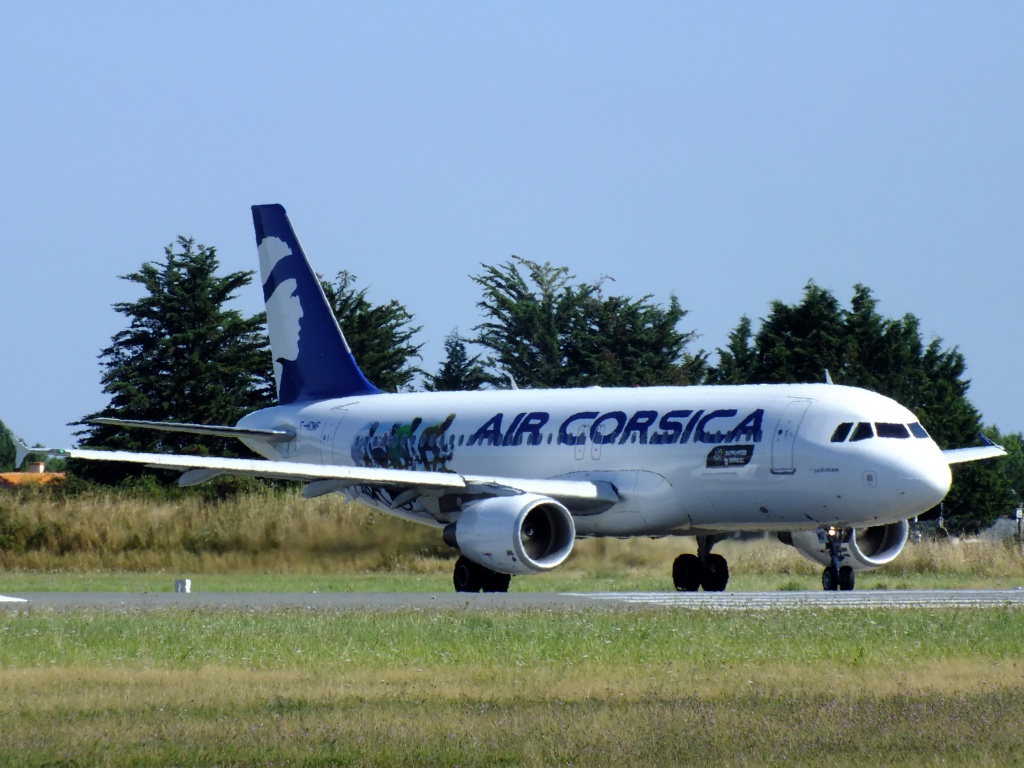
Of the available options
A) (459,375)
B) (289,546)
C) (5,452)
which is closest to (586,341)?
(459,375)

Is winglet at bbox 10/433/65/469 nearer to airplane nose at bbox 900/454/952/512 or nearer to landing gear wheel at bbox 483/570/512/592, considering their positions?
landing gear wheel at bbox 483/570/512/592

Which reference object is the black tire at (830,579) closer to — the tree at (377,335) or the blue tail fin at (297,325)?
the blue tail fin at (297,325)

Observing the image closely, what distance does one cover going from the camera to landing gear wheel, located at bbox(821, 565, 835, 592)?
2602 centimetres

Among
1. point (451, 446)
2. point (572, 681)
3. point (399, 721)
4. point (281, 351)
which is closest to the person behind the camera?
point (399, 721)

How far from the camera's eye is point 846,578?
26.1 m

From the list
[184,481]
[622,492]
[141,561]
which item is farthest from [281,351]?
[622,492]

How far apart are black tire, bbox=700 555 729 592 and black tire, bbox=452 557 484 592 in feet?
A: 12.9

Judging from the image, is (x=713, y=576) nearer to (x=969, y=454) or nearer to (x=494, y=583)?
(x=494, y=583)

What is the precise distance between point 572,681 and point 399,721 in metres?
2.44

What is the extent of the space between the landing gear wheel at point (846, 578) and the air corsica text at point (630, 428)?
91.4 inches

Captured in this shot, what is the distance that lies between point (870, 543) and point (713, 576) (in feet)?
8.39

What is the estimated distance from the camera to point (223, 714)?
1116 cm

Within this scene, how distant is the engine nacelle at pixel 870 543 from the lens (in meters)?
27.9

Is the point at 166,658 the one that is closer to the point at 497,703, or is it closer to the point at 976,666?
the point at 497,703
